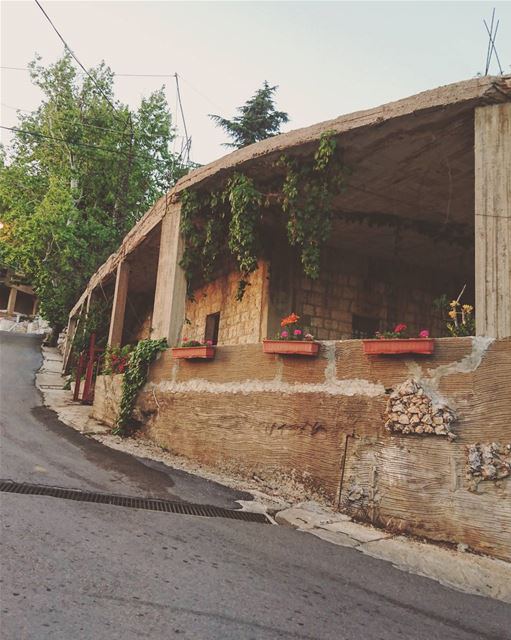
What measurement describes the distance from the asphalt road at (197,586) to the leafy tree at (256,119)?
24135 millimetres

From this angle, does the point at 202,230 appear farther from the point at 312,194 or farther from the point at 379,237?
the point at 379,237

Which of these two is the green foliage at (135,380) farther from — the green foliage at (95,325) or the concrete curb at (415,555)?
the green foliage at (95,325)

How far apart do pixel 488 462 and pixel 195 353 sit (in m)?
3.89

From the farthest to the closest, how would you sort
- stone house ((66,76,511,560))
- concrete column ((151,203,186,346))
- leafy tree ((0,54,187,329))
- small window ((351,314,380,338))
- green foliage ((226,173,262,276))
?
leafy tree ((0,54,187,329)) < small window ((351,314,380,338)) < concrete column ((151,203,186,346)) < green foliage ((226,173,262,276)) < stone house ((66,76,511,560))

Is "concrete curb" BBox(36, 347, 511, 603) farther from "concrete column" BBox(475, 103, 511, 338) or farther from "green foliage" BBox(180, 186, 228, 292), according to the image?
"green foliage" BBox(180, 186, 228, 292)

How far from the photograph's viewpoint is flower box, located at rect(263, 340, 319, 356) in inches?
209

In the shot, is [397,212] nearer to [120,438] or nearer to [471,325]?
[471,325]

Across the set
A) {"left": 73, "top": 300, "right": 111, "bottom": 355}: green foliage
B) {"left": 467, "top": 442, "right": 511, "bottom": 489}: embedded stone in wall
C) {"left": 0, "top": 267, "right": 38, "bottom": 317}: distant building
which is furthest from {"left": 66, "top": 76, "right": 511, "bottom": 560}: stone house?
{"left": 0, "top": 267, "right": 38, "bottom": 317}: distant building

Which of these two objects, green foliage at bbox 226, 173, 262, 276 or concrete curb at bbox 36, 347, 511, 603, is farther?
green foliage at bbox 226, 173, 262, 276

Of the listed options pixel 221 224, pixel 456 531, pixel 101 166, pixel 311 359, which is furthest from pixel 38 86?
pixel 456 531

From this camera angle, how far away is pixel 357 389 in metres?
4.90

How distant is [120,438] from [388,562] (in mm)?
5191

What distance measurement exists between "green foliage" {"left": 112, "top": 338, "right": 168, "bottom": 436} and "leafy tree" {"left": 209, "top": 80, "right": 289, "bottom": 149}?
19802 millimetres

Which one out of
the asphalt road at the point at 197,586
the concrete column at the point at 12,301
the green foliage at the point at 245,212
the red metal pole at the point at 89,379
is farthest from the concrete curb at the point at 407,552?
the concrete column at the point at 12,301
